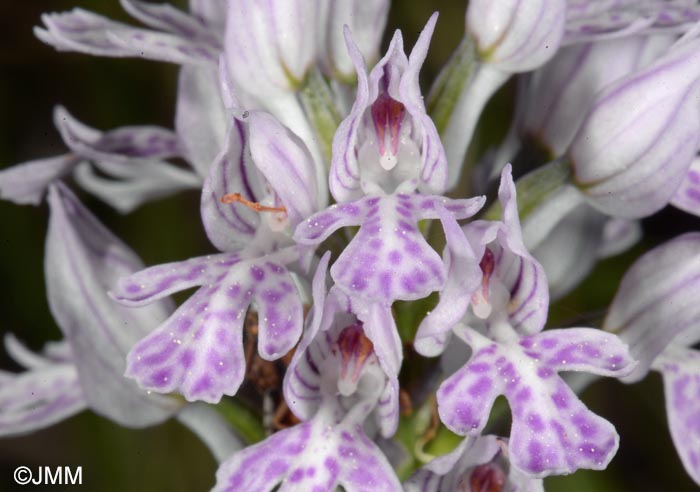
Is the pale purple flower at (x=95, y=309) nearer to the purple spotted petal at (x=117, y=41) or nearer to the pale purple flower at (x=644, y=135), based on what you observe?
the purple spotted petal at (x=117, y=41)

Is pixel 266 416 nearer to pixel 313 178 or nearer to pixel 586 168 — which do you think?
pixel 313 178

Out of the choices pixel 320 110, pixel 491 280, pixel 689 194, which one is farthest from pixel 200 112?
pixel 689 194

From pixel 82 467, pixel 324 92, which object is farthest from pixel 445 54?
pixel 324 92

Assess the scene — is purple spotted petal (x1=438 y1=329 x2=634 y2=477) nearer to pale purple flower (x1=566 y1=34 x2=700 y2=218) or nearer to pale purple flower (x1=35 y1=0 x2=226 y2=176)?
pale purple flower (x1=566 y1=34 x2=700 y2=218)

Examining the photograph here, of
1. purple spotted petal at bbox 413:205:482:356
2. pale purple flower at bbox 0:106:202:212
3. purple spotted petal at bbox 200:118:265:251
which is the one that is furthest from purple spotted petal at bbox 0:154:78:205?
purple spotted petal at bbox 413:205:482:356

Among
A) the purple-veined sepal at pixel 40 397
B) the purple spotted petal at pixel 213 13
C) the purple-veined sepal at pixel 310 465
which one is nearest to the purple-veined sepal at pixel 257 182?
the purple-veined sepal at pixel 310 465

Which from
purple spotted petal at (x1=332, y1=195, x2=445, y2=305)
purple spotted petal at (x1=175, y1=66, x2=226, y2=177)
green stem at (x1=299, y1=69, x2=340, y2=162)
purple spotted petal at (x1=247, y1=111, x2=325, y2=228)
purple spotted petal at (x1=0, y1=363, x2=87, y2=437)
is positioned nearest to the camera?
purple spotted petal at (x1=332, y1=195, x2=445, y2=305)
